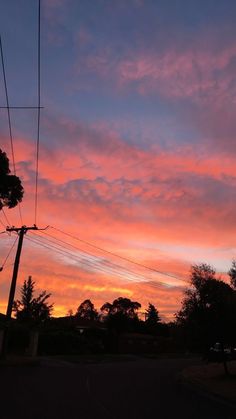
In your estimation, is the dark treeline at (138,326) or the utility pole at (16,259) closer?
the dark treeline at (138,326)

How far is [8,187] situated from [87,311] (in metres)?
113

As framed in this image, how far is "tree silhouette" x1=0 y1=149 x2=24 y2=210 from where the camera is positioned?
29.8 meters

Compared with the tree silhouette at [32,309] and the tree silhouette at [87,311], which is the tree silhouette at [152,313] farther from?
the tree silhouette at [32,309]

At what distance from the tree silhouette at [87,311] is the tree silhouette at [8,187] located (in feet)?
361

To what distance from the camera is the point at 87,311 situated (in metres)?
140

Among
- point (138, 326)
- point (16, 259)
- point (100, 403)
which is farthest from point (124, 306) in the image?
point (100, 403)

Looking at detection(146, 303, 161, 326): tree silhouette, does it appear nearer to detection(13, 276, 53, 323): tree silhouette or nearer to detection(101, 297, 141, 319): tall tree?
detection(101, 297, 141, 319): tall tree

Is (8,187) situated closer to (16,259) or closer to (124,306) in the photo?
(16,259)

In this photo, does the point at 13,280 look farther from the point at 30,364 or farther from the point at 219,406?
the point at 219,406

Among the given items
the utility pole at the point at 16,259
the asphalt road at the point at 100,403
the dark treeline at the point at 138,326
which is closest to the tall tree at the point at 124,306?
the dark treeline at the point at 138,326

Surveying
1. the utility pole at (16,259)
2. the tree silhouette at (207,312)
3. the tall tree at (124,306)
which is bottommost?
the tree silhouette at (207,312)

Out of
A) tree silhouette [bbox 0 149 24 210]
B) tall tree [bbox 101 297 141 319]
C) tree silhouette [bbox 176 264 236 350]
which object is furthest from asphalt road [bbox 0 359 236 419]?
tall tree [bbox 101 297 141 319]

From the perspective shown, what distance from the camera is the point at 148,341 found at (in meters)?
85.8

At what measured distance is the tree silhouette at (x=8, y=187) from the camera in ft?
97.8
